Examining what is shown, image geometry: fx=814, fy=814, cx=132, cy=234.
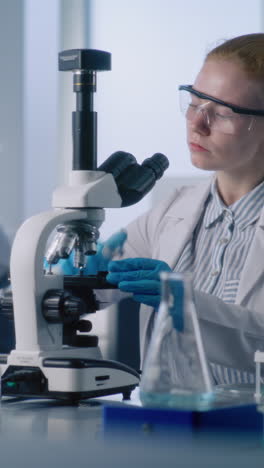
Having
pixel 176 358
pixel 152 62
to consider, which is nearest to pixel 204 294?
pixel 176 358

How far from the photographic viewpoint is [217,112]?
2373 millimetres

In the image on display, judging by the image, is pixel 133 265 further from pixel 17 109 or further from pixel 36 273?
pixel 17 109

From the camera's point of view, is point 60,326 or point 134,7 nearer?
point 60,326

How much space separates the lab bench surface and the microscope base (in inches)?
9.6

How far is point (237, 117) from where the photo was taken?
Result: 2398 mm

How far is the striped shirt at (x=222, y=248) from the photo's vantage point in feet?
8.11

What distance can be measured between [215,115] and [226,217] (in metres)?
0.38

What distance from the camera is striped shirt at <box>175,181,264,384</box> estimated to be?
8.11 feet

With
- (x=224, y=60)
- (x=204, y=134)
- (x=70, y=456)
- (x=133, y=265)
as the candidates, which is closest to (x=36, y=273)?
(x=133, y=265)

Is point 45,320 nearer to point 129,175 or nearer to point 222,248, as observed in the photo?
point 129,175

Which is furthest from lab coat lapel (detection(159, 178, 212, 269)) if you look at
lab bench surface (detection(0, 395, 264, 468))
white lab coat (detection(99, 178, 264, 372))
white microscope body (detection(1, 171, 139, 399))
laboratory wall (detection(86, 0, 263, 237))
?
laboratory wall (detection(86, 0, 263, 237))

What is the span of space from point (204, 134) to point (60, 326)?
0.86 m

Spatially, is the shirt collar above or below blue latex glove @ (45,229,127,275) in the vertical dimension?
above

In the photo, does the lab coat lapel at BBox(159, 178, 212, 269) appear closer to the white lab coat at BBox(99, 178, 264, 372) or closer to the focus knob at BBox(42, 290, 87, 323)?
the white lab coat at BBox(99, 178, 264, 372)
